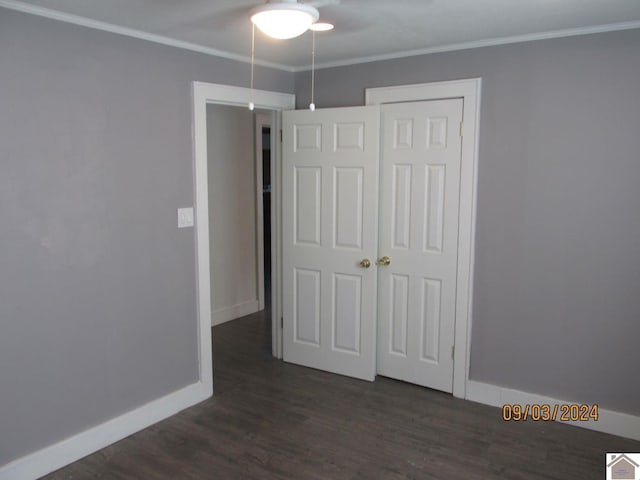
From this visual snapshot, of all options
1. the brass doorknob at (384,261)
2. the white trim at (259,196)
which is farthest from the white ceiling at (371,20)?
the white trim at (259,196)

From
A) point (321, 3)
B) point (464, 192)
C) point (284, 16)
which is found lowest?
point (464, 192)

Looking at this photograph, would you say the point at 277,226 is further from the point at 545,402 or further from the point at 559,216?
the point at 545,402

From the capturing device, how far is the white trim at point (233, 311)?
5141mm

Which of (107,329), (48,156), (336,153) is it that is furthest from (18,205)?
(336,153)

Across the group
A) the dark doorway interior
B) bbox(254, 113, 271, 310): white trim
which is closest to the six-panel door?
bbox(254, 113, 271, 310): white trim

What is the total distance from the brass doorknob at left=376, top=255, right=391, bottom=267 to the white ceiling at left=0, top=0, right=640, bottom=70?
1.41m

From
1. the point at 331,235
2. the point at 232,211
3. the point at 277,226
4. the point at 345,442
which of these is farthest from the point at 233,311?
the point at 345,442

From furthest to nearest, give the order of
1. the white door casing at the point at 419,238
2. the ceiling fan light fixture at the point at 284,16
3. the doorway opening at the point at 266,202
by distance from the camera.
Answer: the doorway opening at the point at 266,202
the white door casing at the point at 419,238
the ceiling fan light fixture at the point at 284,16

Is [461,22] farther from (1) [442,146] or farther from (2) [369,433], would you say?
(2) [369,433]

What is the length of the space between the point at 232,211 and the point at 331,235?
1.72 m

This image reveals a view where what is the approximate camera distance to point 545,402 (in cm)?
323
